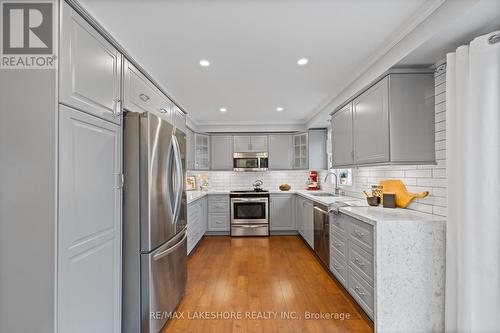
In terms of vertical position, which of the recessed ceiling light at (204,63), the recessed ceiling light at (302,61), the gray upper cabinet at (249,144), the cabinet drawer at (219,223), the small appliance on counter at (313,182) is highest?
the recessed ceiling light at (302,61)

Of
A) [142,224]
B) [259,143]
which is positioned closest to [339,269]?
[142,224]

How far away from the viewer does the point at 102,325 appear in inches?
62.4

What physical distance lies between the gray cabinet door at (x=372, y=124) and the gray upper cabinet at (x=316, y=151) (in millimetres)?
2386

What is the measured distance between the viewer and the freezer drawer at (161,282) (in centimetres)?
182

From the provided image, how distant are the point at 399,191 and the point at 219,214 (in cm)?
356

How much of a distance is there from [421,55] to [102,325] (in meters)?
3.07

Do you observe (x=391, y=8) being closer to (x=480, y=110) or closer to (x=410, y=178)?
(x=480, y=110)

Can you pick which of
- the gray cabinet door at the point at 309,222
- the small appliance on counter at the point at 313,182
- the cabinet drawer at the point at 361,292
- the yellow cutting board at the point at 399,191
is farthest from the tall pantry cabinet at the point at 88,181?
the small appliance on counter at the point at 313,182

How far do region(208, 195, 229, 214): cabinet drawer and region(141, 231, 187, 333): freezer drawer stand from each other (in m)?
2.75

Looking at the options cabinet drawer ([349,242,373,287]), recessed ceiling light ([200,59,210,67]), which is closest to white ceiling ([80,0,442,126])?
recessed ceiling light ([200,59,210,67])

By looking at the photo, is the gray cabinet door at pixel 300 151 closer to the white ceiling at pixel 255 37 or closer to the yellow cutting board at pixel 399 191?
the white ceiling at pixel 255 37

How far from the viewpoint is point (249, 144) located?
5.59 m

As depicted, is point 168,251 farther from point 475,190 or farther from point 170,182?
point 475,190

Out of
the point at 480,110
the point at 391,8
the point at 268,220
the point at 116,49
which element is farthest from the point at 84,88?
the point at 268,220
